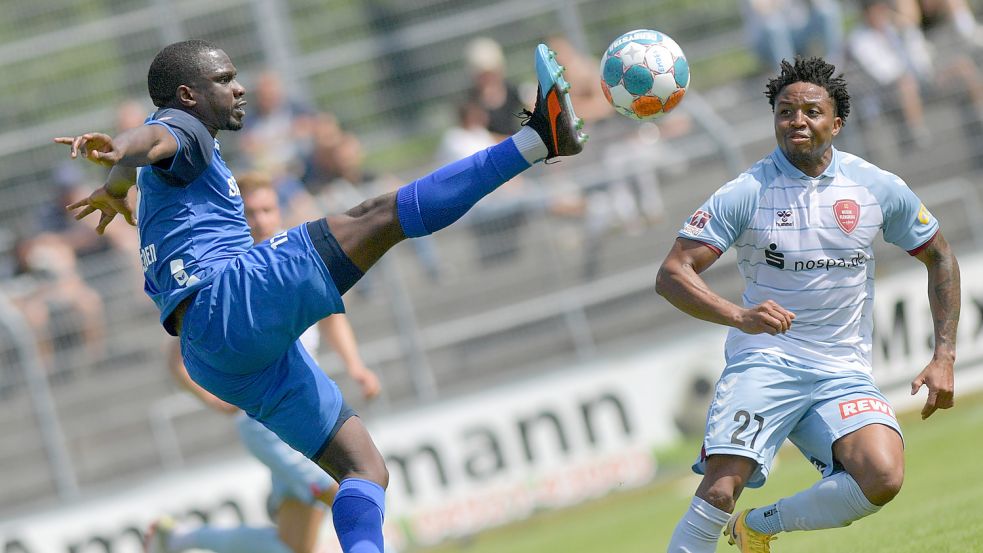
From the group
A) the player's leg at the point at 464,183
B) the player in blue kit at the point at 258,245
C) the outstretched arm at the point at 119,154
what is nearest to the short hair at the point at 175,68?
the player in blue kit at the point at 258,245

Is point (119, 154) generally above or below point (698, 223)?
above

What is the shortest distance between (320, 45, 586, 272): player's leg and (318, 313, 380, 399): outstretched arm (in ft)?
7.53

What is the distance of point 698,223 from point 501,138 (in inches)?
A: 272

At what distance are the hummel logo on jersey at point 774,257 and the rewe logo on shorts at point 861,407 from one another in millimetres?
688

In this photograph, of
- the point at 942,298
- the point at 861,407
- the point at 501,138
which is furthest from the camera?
the point at 501,138

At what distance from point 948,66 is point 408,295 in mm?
5783

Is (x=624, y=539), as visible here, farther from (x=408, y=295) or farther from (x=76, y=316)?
(x=76, y=316)

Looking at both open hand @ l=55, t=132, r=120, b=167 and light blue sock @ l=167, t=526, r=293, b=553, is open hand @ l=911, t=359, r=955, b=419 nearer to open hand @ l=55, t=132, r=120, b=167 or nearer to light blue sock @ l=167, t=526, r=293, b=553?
open hand @ l=55, t=132, r=120, b=167

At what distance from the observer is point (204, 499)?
1134cm

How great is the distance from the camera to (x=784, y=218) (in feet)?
A: 19.1

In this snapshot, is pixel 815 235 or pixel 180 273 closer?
pixel 180 273

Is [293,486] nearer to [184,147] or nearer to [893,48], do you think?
[184,147]

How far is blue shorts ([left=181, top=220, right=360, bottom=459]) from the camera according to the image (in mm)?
5191

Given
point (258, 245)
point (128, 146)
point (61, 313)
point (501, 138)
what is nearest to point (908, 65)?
point (501, 138)
